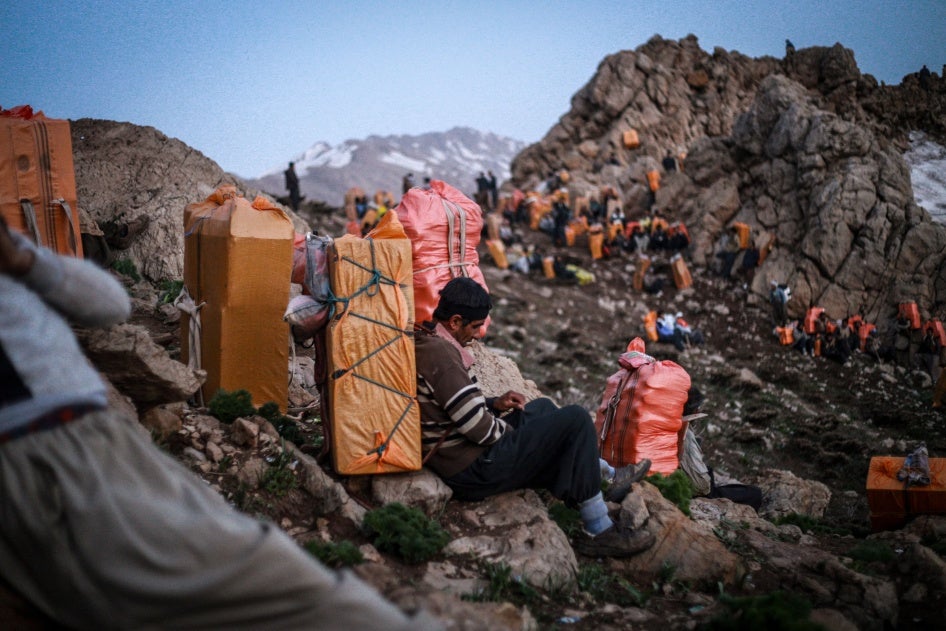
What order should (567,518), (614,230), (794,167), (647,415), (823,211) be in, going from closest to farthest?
(567,518), (647,415), (823,211), (794,167), (614,230)

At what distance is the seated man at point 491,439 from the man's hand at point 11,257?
209 cm

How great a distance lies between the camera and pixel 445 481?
3.71m

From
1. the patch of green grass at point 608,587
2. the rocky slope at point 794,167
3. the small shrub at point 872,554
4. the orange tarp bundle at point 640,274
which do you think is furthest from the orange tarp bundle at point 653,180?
the patch of green grass at point 608,587

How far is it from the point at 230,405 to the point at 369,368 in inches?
43.8

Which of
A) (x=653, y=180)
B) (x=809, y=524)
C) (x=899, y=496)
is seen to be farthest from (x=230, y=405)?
(x=653, y=180)

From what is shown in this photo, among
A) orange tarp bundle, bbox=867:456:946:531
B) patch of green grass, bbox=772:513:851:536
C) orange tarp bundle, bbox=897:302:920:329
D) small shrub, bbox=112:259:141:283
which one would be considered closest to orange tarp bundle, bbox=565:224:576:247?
orange tarp bundle, bbox=897:302:920:329

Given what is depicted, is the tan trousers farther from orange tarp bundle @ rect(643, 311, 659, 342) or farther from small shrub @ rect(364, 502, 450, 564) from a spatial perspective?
orange tarp bundle @ rect(643, 311, 659, 342)

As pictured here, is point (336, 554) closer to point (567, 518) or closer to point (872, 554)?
point (567, 518)

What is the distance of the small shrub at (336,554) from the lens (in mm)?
2838

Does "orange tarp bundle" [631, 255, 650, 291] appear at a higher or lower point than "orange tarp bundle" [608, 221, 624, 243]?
lower

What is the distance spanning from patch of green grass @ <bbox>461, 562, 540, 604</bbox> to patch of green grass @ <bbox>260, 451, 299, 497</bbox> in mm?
1145

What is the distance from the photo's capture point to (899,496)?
17.4ft

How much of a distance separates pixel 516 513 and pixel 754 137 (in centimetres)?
2374

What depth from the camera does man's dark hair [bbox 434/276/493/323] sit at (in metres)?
3.66
